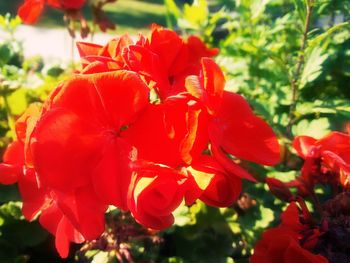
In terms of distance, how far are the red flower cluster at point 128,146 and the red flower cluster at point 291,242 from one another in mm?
149

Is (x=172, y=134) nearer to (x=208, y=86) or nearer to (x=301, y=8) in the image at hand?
(x=208, y=86)

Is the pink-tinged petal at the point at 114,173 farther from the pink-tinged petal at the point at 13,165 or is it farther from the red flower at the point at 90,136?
the pink-tinged petal at the point at 13,165

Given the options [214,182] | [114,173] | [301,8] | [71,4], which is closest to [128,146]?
[114,173]

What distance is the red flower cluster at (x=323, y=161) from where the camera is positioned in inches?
39.6

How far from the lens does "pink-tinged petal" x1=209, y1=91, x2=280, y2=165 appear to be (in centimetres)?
90

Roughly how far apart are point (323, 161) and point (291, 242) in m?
0.25

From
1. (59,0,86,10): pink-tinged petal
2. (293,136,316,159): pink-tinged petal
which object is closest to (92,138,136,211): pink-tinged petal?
(293,136,316,159): pink-tinged petal

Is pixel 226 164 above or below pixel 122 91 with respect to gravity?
below

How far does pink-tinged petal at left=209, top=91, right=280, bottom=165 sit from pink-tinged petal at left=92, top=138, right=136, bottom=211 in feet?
0.63

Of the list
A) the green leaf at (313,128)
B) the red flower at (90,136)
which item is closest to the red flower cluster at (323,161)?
the green leaf at (313,128)

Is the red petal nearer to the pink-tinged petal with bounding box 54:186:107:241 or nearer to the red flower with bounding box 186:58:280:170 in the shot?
the pink-tinged petal with bounding box 54:186:107:241

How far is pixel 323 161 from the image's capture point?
3.49 ft

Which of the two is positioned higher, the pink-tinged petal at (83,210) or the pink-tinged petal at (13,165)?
the pink-tinged petal at (83,210)

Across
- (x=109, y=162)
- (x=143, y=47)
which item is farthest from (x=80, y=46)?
(x=109, y=162)
